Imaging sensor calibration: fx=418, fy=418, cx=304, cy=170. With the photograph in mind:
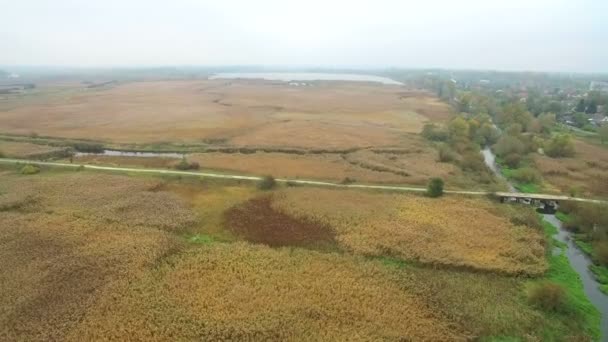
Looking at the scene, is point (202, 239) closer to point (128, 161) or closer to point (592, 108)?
point (128, 161)

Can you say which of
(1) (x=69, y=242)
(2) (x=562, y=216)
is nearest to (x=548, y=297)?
(2) (x=562, y=216)

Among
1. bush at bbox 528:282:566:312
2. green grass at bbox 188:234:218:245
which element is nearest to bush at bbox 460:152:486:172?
bush at bbox 528:282:566:312

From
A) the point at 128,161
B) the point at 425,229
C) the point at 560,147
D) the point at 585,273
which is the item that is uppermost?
the point at 560,147

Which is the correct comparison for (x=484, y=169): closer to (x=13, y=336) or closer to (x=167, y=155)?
(x=167, y=155)

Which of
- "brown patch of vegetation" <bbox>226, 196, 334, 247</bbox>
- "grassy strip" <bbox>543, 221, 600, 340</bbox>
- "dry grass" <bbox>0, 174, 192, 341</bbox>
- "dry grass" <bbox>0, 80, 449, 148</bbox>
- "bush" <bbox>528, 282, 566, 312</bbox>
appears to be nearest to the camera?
"dry grass" <bbox>0, 174, 192, 341</bbox>

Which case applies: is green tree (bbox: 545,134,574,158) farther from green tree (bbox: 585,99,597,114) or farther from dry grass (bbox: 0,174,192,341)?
dry grass (bbox: 0,174,192,341)
